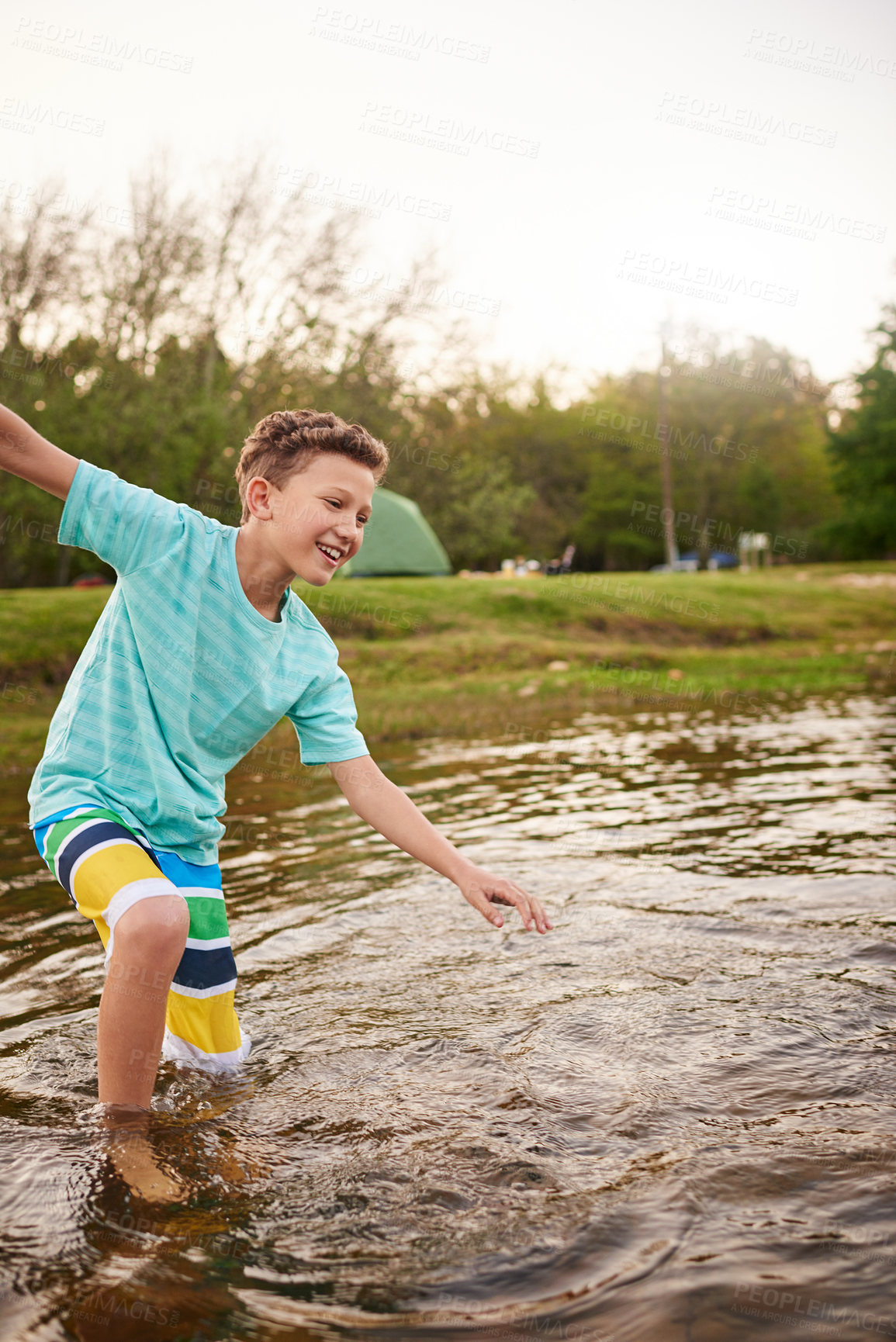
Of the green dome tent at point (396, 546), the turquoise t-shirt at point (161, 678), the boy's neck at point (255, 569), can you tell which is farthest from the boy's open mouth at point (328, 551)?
the green dome tent at point (396, 546)

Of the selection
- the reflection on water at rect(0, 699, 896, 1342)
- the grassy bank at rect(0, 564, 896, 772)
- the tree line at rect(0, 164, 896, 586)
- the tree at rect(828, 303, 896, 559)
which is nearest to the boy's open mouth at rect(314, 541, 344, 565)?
the reflection on water at rect(0, 699, 896, 1342)

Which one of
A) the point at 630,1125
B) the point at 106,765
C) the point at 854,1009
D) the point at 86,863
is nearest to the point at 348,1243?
the point at 630,1125

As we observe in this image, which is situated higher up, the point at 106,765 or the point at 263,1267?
the point at 106,765

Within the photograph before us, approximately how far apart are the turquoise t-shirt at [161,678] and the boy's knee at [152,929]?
333mm

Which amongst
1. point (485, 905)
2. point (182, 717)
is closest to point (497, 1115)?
point (485, 905)

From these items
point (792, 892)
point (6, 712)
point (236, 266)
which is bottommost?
point (792, 892)

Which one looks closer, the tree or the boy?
the boy

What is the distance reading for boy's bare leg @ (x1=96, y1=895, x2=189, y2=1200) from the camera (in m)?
2.61

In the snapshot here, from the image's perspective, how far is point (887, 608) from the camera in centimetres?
2269

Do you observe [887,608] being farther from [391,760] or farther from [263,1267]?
[263,1267]

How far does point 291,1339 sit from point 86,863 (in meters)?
1.25

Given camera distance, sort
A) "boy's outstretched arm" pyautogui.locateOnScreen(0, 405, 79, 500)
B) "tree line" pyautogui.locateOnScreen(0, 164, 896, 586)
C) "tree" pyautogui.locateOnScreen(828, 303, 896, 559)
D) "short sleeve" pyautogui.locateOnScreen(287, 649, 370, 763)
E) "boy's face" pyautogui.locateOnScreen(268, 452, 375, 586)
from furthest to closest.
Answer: "tree" pyautogui.locateOnScreen(828, 303, 896, 559)
"tree line" pyautogui.locateOnScreen(0, 164, 896, 586)
"short sleeve" pyautogui.locateOnScreen(287, 649, 370, 763)
"boy's face" pyautogui.locateOnScreen(268, 452, 375, 586)
"boy's outstretched arm" pyautogui.locateOnScreen(0, 405, 79, 500)

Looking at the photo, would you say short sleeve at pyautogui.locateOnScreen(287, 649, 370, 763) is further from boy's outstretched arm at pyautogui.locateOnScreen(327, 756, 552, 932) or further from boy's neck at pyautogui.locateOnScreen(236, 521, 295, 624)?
boy's neck at pyautogui.locateOnScreen(236, 521, 295, 624)

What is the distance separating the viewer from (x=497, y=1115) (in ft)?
9.48
